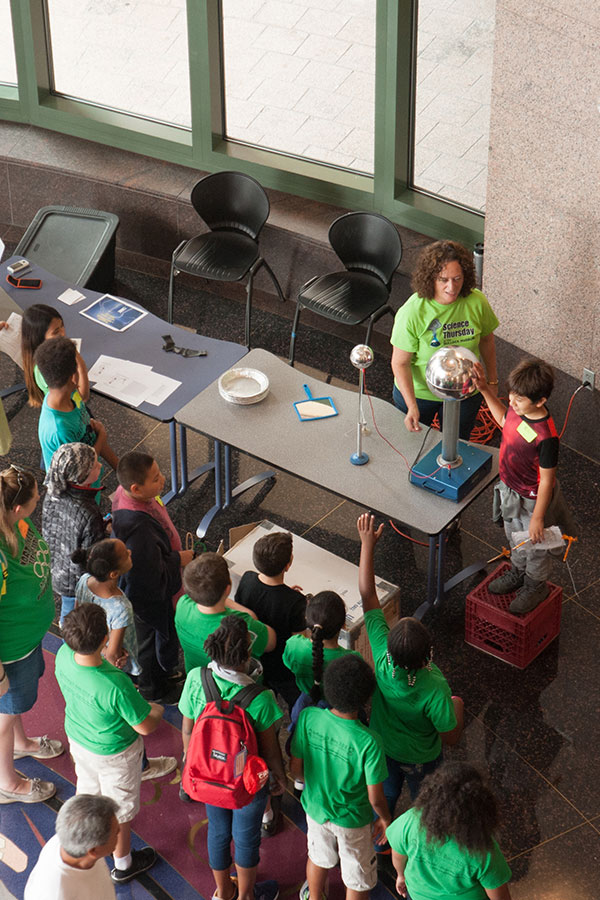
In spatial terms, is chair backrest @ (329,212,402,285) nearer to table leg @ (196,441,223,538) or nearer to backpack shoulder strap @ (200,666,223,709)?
table leg @ (196,441,223,538)

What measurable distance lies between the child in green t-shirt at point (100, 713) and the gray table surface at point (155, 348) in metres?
2.04

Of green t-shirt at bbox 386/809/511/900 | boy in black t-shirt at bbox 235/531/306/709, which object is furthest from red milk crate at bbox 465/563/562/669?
green t-shirt at bbox 386/809/511/900

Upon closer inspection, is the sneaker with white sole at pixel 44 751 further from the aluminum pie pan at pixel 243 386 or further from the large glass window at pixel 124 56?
the large glass window at pixel 124 56

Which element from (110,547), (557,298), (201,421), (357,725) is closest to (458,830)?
(357,725)

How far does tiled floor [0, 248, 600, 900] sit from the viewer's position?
4.23 metres

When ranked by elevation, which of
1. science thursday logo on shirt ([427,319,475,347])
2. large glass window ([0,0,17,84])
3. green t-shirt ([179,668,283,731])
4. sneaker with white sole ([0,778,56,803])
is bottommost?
sneaker with white sole ([0,778,56,803])

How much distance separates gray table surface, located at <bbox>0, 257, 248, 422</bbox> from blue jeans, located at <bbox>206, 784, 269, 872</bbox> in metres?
2.33

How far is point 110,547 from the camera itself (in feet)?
13.1

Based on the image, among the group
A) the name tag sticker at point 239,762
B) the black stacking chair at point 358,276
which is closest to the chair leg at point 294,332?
the black stacking chair at point 358,276

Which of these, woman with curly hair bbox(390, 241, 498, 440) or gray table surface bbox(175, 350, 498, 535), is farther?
woman with curly hair bbox(390, 241, 498, 440)

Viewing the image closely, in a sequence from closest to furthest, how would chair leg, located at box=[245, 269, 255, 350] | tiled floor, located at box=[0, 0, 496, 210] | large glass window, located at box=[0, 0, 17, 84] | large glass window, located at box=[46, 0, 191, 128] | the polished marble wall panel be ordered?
the polished marble wall panel, tiled floor, located at box=[0, 0, 496, 210], chair leg, located at box=[245, 269, 255, 350], large glass window, located at box=[46, 0, 191, 128], large glass window, located at box=[0, 0, 17, 84]

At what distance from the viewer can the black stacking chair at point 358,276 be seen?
6.67 metres

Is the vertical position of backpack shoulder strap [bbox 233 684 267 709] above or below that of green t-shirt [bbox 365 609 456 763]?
above

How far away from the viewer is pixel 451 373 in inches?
177
